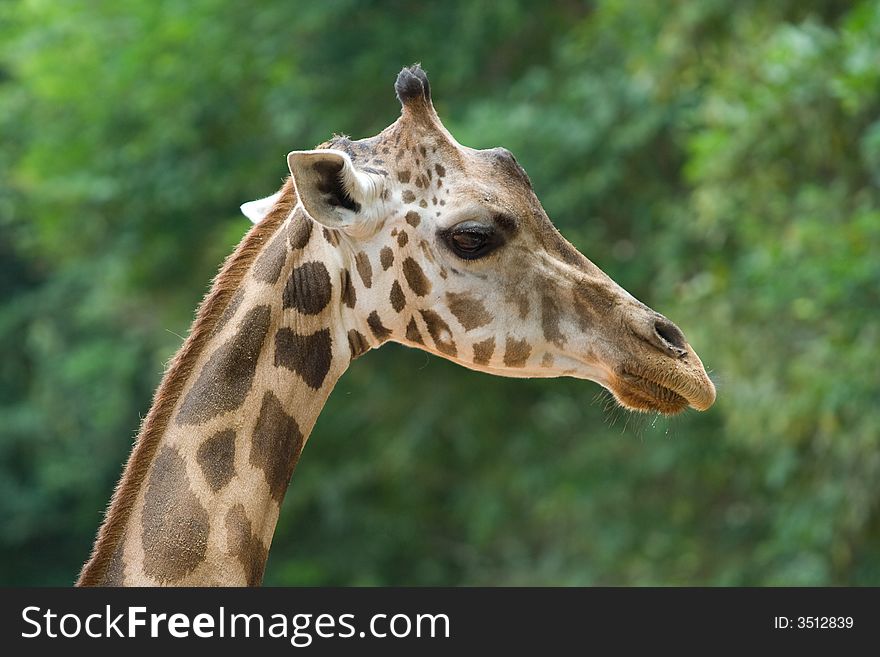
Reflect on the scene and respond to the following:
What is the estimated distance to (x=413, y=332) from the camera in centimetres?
461

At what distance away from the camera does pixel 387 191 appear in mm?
4535

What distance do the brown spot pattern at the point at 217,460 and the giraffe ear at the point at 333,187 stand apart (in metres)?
0.76

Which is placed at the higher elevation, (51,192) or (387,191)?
(51,192)

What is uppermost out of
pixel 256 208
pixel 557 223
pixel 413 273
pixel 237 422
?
pixel 557 223

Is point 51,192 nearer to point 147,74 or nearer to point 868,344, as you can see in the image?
point 147,74

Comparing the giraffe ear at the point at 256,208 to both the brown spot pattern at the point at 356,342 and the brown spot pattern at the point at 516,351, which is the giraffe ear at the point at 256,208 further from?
the brown spot pattern at the point at 516,351

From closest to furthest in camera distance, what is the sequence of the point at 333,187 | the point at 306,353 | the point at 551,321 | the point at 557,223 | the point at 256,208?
1. the point at 333,187
2. the point at 306,353
3. the point at 551,321
4. the point at 256,208
5. the point at 557,223

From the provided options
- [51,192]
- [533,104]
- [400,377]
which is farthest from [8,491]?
[533,104]

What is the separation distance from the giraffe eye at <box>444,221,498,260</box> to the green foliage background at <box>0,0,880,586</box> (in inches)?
218

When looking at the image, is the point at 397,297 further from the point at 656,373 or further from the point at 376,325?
the point at 656,373

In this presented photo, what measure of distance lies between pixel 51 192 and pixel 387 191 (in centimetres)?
1587

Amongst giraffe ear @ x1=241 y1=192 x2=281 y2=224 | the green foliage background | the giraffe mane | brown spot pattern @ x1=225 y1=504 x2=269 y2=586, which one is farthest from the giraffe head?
the green foliage background

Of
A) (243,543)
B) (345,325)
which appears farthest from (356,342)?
(243,543)

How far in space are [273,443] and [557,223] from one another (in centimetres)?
1189
